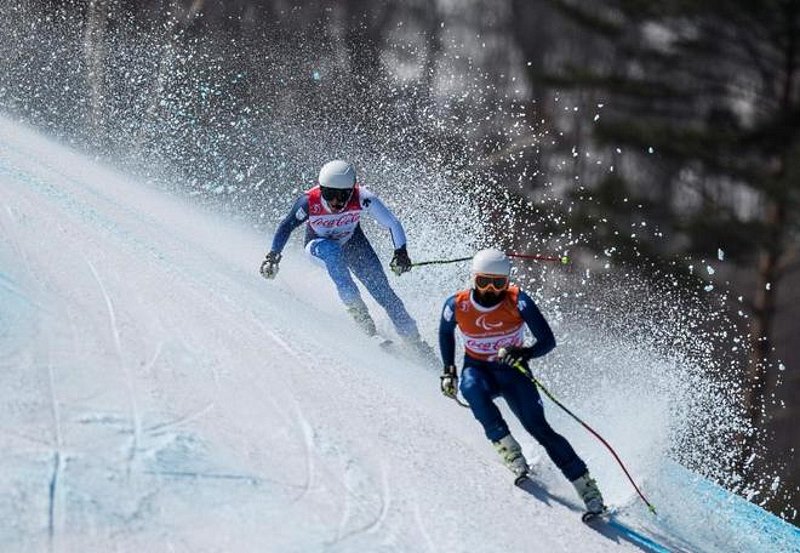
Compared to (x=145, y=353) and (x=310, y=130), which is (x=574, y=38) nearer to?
(x=310, y=130)

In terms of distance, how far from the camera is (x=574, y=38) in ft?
71.0

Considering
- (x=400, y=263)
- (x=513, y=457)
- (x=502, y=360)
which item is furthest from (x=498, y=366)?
(x=400, y=263)

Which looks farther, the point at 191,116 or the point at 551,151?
the point at 191,116

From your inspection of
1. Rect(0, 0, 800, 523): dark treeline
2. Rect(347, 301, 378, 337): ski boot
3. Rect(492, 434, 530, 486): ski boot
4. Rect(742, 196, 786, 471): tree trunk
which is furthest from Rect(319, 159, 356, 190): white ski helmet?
Rect(742, 196, 786, 471): tree trunk

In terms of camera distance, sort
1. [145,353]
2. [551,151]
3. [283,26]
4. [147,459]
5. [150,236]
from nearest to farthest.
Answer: [147,459]
[145,353]
[150,236]
[551,151]
[283,26]

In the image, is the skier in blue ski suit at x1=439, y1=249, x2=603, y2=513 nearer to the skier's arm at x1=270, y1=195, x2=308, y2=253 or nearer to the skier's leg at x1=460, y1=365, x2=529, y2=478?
the skier's leg at x1=460, y1=365, x2=529, y2=478

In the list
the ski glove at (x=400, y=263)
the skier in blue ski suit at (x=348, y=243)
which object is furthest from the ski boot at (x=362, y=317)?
the ski glove at (x=400, y=263)

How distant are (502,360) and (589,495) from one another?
0.78 m

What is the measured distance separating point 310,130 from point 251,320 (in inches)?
609

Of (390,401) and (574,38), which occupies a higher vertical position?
(574,38)

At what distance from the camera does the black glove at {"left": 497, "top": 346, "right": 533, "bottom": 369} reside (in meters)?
6.09

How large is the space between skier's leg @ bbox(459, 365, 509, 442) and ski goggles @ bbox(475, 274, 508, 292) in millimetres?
447

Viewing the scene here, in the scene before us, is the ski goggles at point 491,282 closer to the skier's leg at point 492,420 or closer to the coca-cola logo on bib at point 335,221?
the skier's leg at point 492,420

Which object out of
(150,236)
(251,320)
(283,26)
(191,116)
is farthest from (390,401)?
(283,26)
